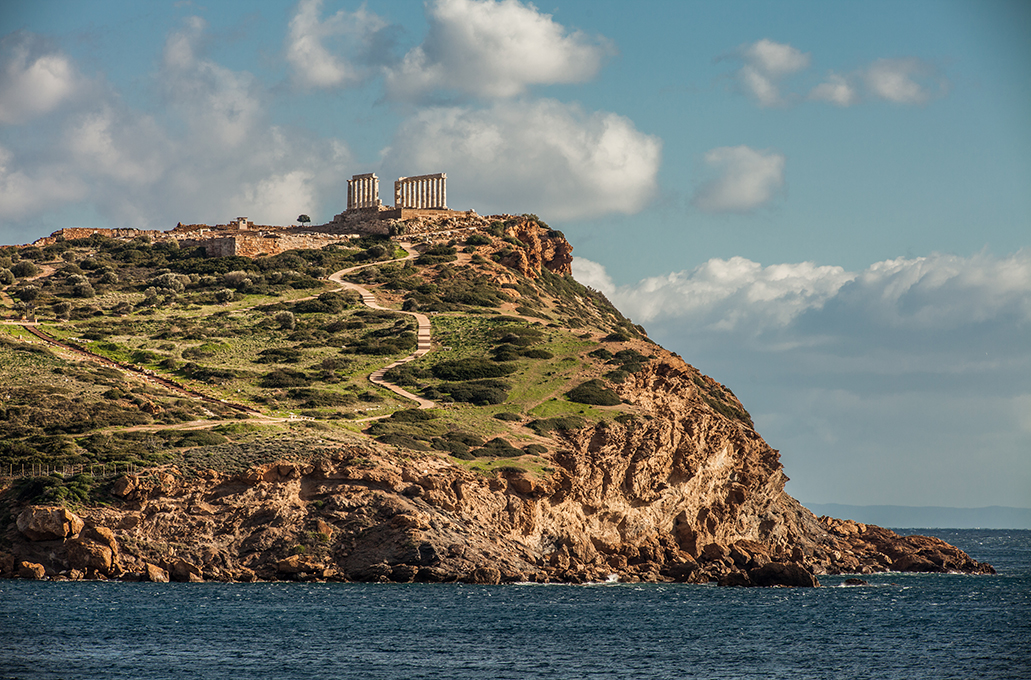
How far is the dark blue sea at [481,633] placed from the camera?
135 ft

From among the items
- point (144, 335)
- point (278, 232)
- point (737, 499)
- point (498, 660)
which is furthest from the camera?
point (278, 232)

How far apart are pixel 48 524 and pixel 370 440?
62.4 feet

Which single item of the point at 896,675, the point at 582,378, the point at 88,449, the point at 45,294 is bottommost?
the point at 896,675

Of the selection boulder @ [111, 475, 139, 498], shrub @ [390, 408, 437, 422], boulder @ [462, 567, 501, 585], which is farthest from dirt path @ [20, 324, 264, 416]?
boulder @ [462, 567, 501, 585]

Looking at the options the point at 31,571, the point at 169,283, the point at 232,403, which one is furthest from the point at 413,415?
the point at 169,283

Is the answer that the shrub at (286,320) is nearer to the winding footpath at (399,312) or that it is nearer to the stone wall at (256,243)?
the winding footpath at (399,312)

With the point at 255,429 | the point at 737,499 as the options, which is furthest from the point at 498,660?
the point at 737,499

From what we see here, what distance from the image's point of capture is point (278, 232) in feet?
425

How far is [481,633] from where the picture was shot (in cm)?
4803

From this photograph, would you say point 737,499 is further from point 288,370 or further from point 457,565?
point 288,370

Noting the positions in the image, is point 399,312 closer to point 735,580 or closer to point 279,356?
point 279,356

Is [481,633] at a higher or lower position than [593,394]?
lower

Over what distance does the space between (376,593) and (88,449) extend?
19593 millimetres

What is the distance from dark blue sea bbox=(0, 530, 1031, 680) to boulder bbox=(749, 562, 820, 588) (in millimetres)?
6189
